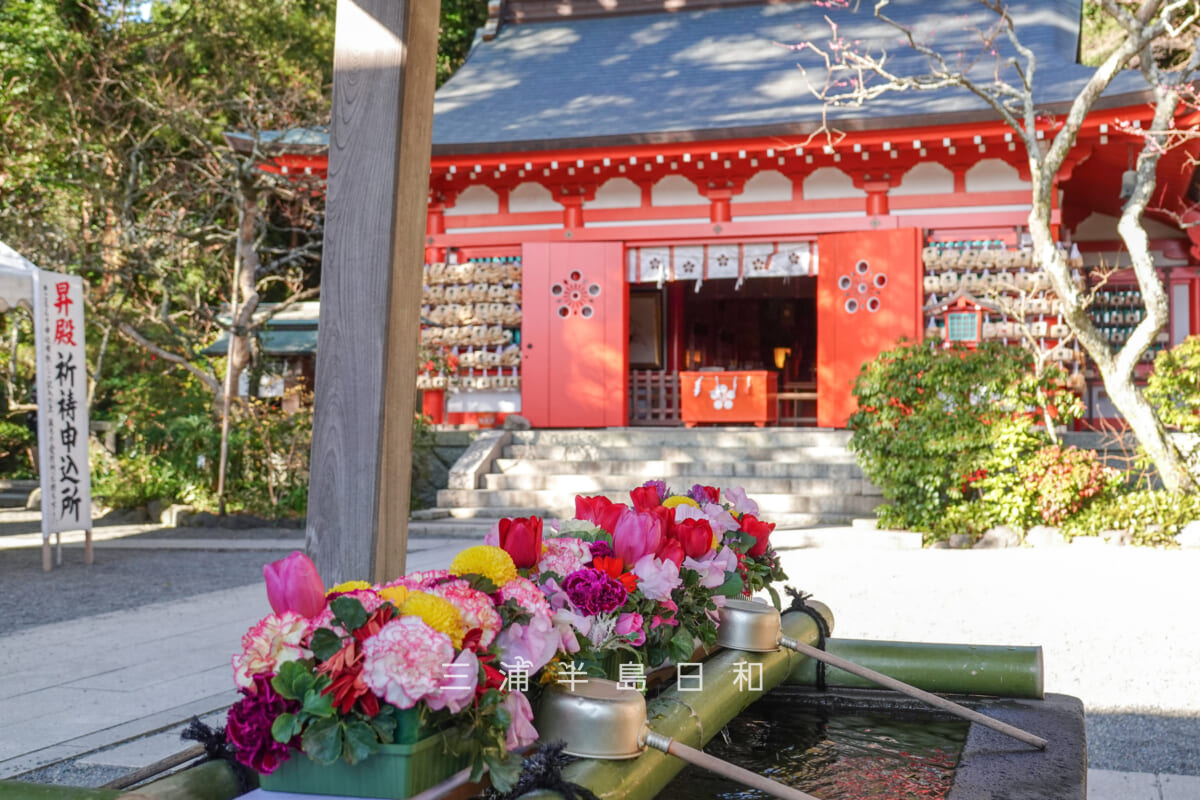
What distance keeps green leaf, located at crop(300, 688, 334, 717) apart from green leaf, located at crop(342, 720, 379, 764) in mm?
29

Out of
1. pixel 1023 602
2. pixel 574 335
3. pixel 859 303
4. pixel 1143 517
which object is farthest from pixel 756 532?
pixel 574 335

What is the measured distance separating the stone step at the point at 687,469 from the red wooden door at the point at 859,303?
49.8 inches

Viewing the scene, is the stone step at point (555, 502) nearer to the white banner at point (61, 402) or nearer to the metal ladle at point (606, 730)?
the white banner at point (61, 402)

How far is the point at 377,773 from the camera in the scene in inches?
Answer: 56.1

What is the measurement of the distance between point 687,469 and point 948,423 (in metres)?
2.66

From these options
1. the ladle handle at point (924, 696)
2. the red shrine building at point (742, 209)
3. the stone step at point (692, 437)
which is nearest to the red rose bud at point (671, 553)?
the ladle handle at point (924, 696)

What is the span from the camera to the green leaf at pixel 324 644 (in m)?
1.42

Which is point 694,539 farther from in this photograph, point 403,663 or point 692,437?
point 692,437

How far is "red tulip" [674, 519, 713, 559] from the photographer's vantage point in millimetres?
2311

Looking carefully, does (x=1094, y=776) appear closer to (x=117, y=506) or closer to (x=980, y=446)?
(x=980, y=446)

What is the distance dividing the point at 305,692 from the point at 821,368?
1103 centimetres

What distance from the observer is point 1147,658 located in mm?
4969

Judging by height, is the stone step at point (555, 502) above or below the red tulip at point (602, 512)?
below

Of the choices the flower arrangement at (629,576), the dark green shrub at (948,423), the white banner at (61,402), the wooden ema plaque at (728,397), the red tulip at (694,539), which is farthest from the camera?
the wooden ema plaque at (728,397)
